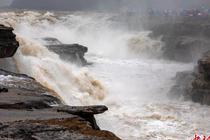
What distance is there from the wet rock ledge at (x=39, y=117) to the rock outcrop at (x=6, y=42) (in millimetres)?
2882

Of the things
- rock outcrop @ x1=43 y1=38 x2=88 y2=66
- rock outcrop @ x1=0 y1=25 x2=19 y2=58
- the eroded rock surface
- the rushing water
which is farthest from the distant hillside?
the eroded rock surface

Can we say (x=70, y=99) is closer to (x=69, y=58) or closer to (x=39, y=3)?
(x=69, y=58)

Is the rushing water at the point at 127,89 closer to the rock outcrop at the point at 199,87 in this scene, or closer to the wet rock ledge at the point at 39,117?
the rock outcrop at the point at 199,87

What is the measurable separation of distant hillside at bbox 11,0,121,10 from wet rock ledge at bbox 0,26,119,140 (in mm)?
95339

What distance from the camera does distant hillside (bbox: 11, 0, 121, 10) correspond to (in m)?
109

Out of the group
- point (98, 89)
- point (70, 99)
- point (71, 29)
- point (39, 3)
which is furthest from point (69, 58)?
point (39, 3)

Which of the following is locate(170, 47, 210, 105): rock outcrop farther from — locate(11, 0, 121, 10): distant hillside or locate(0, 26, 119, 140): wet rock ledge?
locate(11, 0, 121, 10): distant hillside

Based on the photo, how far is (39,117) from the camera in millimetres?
7465

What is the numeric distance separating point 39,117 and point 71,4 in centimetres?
11405

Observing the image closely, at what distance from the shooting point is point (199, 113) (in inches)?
771

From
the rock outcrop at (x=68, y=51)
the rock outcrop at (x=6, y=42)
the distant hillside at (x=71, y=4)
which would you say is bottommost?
the rock outcrop at (x=6, y=42)

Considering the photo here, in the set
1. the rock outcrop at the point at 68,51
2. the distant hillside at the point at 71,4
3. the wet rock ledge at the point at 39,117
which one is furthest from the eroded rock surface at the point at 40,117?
the distant hillside at the point at 71,4

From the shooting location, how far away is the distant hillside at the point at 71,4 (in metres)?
109

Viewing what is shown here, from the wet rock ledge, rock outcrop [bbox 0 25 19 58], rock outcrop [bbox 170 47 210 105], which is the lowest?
the wet rock ledge
